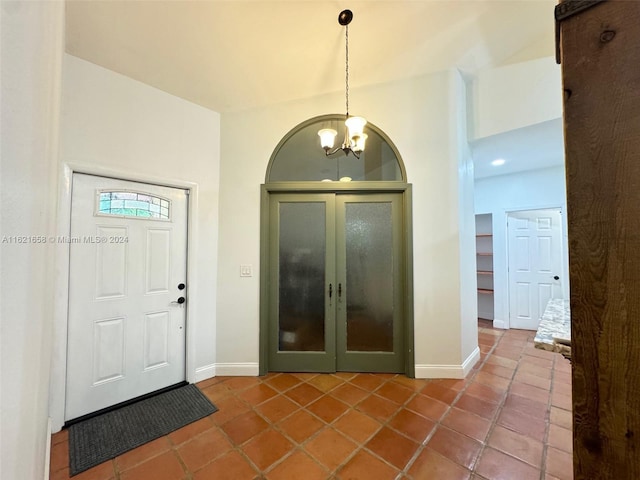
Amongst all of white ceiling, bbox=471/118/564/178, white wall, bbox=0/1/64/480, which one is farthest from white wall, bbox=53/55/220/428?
white ceiling, bbox=471/118/564/178

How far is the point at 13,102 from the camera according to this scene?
1.59 feet

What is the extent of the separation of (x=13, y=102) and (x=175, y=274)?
2308mm

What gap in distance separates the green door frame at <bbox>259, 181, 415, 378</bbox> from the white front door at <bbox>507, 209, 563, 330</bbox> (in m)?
2.82

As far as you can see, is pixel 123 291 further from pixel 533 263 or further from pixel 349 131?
pixel 533 263

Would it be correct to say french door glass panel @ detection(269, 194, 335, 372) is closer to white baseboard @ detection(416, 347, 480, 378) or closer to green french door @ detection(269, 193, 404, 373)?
green french door @ detection(269, 193, 404, 373)

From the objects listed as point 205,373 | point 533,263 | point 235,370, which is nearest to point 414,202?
point 235,370

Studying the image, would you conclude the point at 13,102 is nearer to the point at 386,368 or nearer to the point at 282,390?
the point at 282,390

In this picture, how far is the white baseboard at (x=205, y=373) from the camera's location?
2558mm

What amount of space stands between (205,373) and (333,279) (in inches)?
66.4

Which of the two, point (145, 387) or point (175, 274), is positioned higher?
point (175, 274)

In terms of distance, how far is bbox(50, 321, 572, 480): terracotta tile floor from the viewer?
155cm

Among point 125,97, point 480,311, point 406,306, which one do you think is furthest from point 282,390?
point 480,311

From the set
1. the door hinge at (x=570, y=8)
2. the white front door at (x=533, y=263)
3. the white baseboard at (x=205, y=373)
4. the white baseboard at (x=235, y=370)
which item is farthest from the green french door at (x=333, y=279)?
the white front door at (x=533, y=263)

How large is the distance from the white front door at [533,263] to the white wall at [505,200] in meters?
0.10
